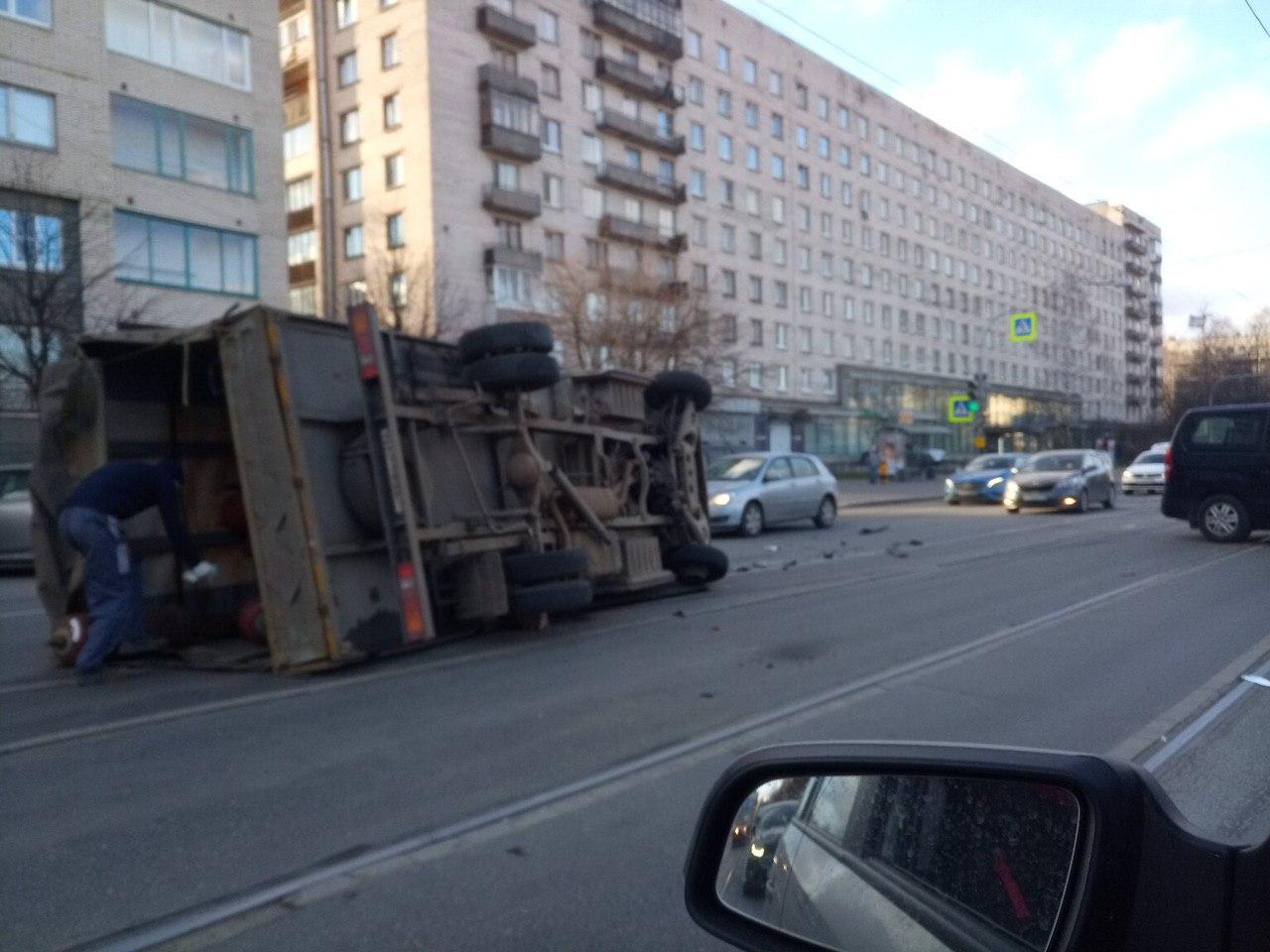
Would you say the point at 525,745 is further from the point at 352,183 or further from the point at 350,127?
the point at 350,127

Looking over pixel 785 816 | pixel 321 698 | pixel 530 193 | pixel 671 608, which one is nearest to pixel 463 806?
pixel 321 698

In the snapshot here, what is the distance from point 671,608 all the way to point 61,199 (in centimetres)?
2183

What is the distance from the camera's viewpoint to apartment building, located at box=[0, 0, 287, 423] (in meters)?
26.0

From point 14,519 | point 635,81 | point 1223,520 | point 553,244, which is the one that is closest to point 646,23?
point 635,81

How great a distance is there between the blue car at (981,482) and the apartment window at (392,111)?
26111 mm

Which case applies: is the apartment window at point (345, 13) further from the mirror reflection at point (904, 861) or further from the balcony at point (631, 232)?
the mirror reflection at point (904, 861)

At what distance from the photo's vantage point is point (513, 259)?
43625 mm

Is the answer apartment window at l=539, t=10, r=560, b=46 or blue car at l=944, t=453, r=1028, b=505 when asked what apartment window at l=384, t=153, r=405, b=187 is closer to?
apartment window at l=539, t=10, r=560, b=46

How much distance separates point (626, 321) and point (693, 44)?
28587mm

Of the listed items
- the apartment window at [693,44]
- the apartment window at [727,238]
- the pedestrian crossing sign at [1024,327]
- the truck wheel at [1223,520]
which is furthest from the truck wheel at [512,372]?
the apartment window at [693,44]

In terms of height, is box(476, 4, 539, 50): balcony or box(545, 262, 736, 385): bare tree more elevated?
box(476, 4, 539, 50): balcony

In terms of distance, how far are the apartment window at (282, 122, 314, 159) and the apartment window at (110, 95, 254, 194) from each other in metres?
16.8

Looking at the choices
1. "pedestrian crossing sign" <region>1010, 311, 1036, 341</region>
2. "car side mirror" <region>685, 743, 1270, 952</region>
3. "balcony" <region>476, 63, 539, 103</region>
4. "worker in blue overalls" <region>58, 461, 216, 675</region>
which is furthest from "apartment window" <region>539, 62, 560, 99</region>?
"car side mirror" <region>685, 743, 1270, 952</region>

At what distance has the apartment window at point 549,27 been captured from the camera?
47031 mm
